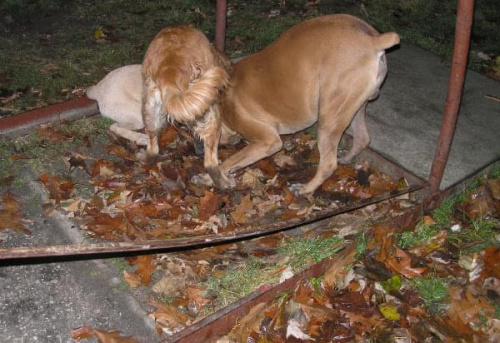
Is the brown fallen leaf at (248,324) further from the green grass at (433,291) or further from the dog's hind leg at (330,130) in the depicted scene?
the dog's hind leg at (330,130)

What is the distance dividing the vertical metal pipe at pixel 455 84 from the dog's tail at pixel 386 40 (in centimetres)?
44

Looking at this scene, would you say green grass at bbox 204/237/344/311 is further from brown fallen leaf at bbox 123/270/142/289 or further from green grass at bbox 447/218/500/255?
green grass at bbox 447/218/500/255

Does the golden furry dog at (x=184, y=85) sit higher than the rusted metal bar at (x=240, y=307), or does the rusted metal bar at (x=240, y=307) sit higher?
the golden furry dog at (x=184, y=85)

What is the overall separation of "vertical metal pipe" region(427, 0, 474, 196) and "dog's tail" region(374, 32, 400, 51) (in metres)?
0.44

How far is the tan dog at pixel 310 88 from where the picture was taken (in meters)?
3.88

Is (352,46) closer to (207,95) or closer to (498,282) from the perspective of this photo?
(207,95)

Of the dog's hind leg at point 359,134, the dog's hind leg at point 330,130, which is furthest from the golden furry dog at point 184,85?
the dog's hind leg at point 359,134

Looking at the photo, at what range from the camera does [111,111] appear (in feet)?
16.6

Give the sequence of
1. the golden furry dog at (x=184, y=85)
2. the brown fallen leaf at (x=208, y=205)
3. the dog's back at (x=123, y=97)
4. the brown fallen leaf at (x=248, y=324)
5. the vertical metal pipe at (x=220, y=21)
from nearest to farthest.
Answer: the brown fallen leaf at (x=248, y=324), the golden furry dog at (x=184, y=85), the brown fallen leaf at (x=208, y=205), the dog's back at (x=123, y=97), the vertical metal pipe at (x=220, y=21)

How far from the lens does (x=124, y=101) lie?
4977 mm

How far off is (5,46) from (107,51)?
4.25ft

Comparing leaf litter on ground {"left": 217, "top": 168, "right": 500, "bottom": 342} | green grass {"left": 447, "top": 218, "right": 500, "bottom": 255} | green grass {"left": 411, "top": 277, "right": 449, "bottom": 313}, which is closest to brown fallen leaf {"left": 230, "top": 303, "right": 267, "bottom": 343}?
leaf litter on ground {"left": 217, "top": 168, "right": 500, "bottom": 342}

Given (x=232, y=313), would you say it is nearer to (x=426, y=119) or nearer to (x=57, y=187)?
(x=57, y=187)

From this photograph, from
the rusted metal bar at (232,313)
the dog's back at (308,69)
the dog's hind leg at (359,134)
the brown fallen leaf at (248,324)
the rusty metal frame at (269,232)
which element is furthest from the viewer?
the dog's hind leg at (359,134)
